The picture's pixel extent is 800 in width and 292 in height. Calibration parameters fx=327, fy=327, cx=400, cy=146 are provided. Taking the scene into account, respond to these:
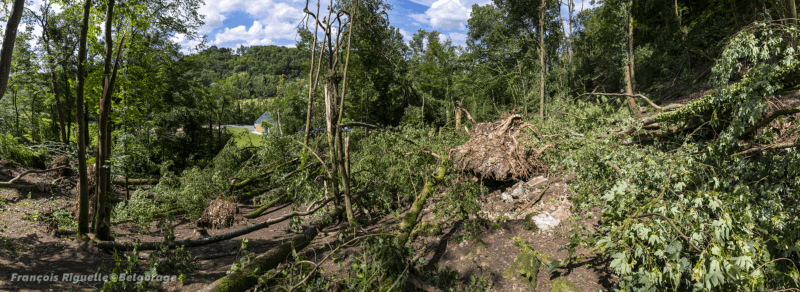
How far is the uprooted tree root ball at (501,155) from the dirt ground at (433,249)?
40cm

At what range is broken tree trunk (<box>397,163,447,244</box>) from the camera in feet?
15.1

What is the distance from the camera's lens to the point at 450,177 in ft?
20.7

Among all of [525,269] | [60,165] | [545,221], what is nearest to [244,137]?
[60,165]

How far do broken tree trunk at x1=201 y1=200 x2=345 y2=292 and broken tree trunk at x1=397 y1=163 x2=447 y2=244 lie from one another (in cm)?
140

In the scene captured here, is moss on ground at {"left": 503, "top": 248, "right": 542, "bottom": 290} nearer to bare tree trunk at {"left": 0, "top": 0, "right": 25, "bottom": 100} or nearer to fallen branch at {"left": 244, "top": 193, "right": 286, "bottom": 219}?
bare tree trunk at {"left": 0, "top": 0, "right": 25, "bottom": 100}

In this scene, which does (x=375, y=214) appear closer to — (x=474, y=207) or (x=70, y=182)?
(x=474, y=207)

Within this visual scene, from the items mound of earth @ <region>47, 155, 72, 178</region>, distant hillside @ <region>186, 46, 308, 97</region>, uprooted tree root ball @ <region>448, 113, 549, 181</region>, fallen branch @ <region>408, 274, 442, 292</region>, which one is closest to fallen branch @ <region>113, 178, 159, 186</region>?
mound of earth @ <region>47, 155, 72, 178</region>

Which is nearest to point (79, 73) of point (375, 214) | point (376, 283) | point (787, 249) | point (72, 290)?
point (72, 290)

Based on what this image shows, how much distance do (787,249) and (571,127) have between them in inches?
163

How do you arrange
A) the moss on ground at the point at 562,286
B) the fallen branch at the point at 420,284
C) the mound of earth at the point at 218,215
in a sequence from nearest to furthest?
the moss on ground at the point at 562,286 < the fallen branch at the point at 420,284 < the mound of earth at the point at 218,215

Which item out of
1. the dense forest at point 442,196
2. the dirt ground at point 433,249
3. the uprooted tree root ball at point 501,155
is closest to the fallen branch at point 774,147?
the dense forest at point 442,196

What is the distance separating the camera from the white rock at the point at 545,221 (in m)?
4.31

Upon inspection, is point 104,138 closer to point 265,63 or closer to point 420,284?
point 420,284

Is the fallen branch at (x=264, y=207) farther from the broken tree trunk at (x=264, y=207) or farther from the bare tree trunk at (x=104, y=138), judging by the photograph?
the bare tree trunk at (x=104, y=138)
